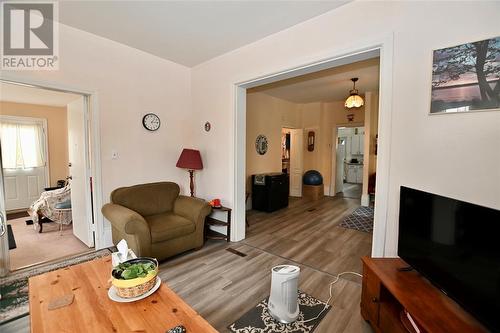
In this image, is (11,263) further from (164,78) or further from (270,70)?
(270,70)

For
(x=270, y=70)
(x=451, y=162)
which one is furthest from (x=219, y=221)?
(x=451, y=162)

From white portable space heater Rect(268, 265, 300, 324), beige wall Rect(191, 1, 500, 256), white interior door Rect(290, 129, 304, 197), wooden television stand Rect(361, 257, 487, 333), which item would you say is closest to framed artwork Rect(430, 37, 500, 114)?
beige wall Rect(191, 1, 500, 256)

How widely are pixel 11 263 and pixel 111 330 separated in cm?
266

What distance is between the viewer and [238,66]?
3.21 metres

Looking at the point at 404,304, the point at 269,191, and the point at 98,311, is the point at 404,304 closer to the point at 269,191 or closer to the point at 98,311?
the point at 98,311

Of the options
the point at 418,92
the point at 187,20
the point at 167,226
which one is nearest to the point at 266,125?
the point at 187,20

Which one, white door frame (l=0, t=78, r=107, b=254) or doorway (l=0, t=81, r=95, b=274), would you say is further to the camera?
doorway (l=0, t=81, r=95, b=274)

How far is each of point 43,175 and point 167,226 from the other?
5.01m

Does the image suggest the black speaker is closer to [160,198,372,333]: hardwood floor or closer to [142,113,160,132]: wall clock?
[160,198,372,333]: hardwood floor

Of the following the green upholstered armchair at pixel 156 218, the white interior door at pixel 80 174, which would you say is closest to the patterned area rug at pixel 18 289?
the white interior door at pixel 80 174

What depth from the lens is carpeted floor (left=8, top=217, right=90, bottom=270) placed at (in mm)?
2811

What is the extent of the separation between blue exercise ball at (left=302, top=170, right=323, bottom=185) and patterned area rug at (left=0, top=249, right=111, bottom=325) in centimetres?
498

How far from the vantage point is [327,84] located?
15.6ft

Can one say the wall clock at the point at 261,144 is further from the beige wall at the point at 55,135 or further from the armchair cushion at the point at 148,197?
the beige wall at the point at 55,135
